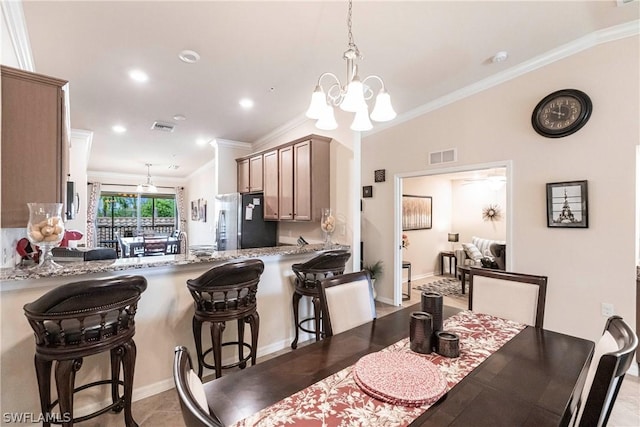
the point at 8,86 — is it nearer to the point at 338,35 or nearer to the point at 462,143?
the point at 338,35

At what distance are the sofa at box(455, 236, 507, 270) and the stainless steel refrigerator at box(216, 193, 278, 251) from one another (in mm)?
3934

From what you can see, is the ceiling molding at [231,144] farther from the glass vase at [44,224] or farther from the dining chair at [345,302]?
the dining chair at [345,302]

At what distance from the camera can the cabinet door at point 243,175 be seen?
5148mm

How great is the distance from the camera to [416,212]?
6.33 meters

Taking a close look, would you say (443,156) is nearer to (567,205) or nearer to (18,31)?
(567,205)

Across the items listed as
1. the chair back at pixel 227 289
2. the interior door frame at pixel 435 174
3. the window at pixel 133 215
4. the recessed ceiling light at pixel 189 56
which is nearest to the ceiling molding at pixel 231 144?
the recessed ceiling light at pixel 189 56

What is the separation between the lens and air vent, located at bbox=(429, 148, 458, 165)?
12.2ft

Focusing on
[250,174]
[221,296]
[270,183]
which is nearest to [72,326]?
[221,296]

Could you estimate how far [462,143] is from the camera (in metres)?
3.62

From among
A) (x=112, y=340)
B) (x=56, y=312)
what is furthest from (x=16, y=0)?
(x=112, y=340)

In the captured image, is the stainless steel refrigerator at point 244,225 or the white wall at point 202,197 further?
the white wall at point 202,197

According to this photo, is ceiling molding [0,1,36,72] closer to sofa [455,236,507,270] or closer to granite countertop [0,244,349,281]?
granite countertop [0,244,349,281]

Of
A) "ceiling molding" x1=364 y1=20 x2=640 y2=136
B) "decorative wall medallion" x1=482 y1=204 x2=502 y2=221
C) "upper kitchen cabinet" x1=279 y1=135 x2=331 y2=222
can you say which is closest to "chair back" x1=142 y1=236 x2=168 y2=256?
"upper kitchen cabinet" x1=279 y1=135 x2=331 y2=222

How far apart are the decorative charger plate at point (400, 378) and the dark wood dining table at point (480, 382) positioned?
0.05 m
